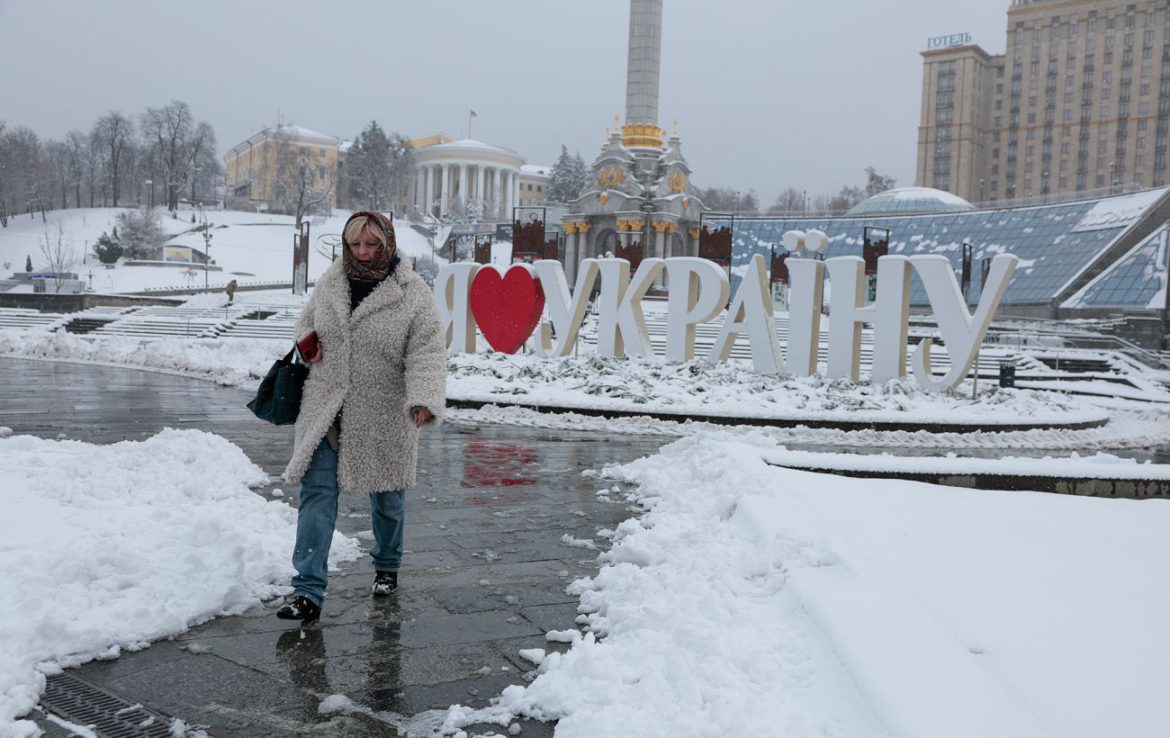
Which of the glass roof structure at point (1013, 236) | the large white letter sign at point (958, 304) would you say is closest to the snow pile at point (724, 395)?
the large white letter sign at point (958, 304)

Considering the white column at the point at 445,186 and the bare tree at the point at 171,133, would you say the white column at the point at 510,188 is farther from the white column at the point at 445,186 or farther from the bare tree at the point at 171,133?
the bare tree at the point at 171,133

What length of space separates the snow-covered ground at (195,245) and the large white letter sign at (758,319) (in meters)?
48.2

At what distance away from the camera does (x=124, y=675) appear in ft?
11.3

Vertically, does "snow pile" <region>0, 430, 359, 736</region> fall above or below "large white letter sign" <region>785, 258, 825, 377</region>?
below

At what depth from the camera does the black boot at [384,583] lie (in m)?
4.54

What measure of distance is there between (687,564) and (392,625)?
4.63 ft

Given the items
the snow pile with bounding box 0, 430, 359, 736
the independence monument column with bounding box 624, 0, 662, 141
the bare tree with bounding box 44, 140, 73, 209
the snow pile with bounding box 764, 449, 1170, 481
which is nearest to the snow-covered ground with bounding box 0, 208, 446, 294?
the bare tree with bounding box 44, 140, 73, 209

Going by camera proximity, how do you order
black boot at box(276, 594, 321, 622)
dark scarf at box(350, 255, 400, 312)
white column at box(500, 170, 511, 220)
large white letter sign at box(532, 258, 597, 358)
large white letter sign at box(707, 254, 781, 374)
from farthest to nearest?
white column at box(500, 170, 511, 220) → large white letter sign at box(532, 258, 597, 358) → large white letter sign at box(707, 254, 781, 374) → dark scarf at box(350, 255, 400, 312) → black boot at box(276, 594, 321, 622)

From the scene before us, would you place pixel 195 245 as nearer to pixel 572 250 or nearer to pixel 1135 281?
pixel 572 250

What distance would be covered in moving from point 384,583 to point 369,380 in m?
1.04

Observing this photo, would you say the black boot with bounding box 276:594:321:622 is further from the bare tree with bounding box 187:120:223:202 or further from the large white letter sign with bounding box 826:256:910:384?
the bare tree with bounding box 187:120:223:202

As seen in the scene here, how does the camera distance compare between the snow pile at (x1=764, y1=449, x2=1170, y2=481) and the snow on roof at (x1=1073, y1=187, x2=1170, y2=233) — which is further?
the snow on roof at (x1=1073, y1=187, x2=1170, y2=233)

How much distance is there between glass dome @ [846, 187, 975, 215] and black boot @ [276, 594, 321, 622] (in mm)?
71587

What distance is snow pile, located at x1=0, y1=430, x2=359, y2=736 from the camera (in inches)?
138
